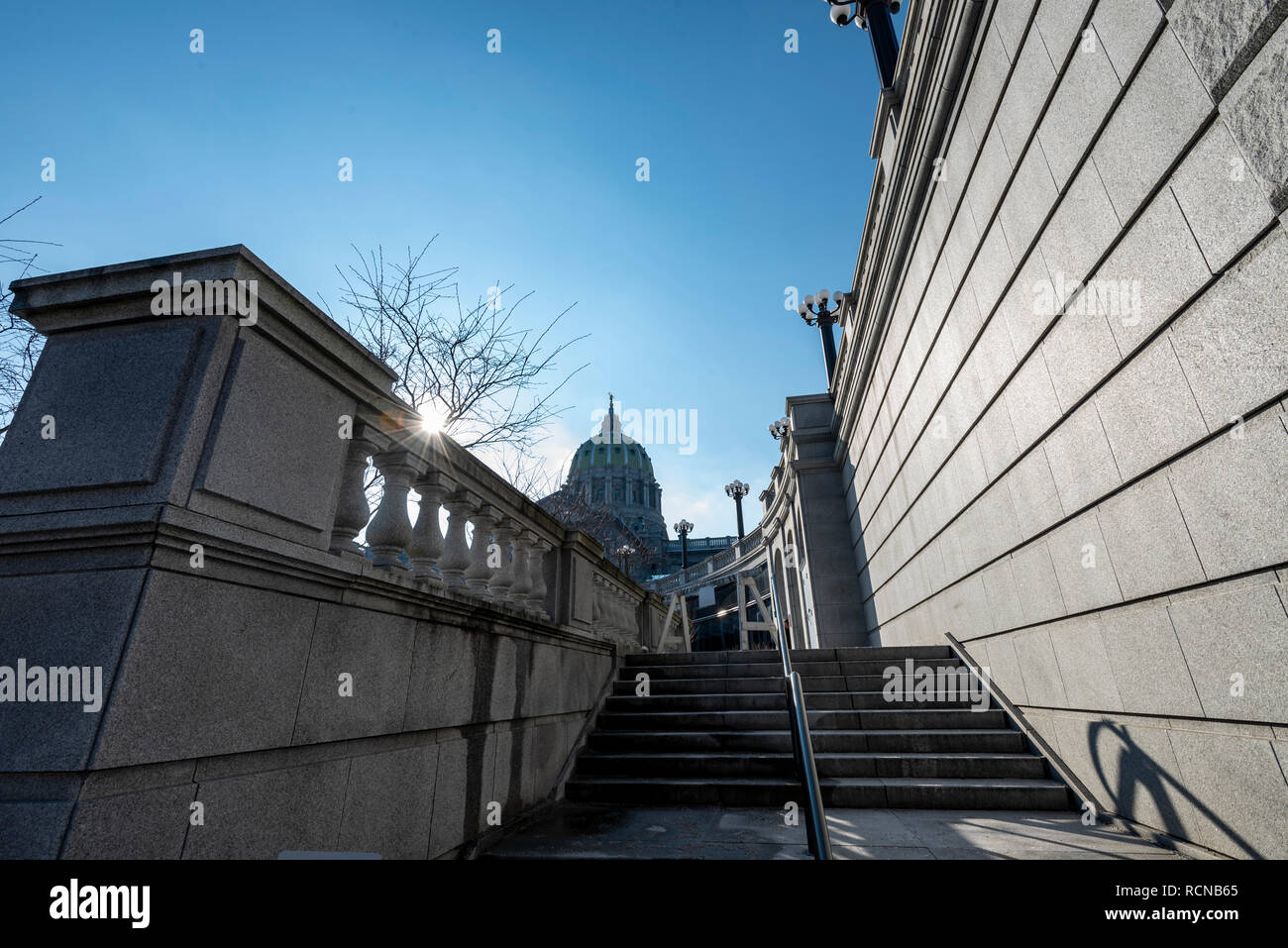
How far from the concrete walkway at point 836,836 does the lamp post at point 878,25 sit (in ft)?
37.3

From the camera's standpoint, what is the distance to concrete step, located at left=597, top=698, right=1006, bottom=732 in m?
6.68

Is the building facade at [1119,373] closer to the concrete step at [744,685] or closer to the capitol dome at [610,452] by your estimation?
the concrete step at [744,685]

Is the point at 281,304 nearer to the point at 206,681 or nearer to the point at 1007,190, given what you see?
the point at 206,681

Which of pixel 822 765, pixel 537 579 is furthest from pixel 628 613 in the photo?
pixel 822 765

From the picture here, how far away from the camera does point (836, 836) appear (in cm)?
465

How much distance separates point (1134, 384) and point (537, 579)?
208 inches

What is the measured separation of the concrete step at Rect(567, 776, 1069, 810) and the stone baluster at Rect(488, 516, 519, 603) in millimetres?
2402

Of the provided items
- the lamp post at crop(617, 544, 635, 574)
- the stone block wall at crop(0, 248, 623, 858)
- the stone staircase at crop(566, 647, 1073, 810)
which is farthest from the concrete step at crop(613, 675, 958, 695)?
the lamp post at crop(617, 544, 635, 574)

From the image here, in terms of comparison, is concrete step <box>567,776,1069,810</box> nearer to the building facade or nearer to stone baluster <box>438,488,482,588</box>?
the building facade

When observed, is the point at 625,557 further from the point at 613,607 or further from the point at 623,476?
the point at 623,476

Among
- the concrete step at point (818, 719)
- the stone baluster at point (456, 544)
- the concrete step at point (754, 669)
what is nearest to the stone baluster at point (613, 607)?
the concrete step at point (754, 669)

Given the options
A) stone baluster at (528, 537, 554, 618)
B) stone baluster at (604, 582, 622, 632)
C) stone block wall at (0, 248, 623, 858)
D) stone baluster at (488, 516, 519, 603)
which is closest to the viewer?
stone block wall at (0, 248, 623, 858)

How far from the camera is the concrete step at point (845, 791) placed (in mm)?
5328

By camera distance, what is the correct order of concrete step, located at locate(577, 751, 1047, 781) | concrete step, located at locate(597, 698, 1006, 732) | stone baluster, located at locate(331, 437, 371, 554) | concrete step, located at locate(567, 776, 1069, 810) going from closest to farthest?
1. stone baluster, located at locate(331, 437, 371, 554)
2. concrete step, located at locate(567, 776, 1069, 810)
3. concrete step, located at locate(577, 751, 1047, 781)
4. concrete step, located at locate(597, 698, 1006, 732)
